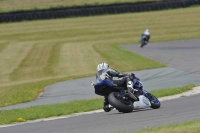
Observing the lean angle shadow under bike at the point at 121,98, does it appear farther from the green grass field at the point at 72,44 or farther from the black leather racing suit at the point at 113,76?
the green grass field at the point at 72,44

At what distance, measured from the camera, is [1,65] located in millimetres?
31781

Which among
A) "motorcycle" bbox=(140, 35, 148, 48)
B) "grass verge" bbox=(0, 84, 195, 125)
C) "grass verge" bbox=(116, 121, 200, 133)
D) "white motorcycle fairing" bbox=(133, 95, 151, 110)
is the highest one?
"grass verge" bbox=(116, 121, 200, 133)

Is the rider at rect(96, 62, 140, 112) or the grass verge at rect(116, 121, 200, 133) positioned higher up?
the rider at rect(96, 62, 140, 112)

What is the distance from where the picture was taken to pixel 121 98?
12.6 meters

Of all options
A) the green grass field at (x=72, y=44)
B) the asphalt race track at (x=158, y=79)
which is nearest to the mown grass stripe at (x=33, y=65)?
the green grass field at (x=72, y=44)

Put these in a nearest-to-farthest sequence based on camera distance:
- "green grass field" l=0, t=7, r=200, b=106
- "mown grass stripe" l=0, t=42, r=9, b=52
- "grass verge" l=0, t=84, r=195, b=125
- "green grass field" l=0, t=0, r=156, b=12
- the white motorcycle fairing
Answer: the white motorcycle fairing
"grass verge" l=0, t=84, r=195, b=125
"green grass field" l=0, t=7, r=200, b=106
"mown grass stripe" l=0, t=42, r=9, b=52
"green grass field" l=0, t=0, r=156, b=12

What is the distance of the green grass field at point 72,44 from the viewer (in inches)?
1031

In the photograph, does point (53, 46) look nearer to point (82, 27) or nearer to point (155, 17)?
point (82, 27)

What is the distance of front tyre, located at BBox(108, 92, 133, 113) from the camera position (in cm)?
1248

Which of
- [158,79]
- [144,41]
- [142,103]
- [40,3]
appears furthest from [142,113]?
[40,3]

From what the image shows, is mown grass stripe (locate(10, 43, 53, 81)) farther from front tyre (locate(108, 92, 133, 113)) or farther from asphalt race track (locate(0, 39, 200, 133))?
front tyre (locate(108, 92, 133, 113))

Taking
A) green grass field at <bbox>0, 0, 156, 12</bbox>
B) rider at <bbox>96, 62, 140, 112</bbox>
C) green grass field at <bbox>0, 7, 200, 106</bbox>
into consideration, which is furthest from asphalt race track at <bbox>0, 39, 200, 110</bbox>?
green grass field at <bbox>0, 0, 156, 12</bbox>

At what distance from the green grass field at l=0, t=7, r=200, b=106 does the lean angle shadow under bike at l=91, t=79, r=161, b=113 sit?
7172mm

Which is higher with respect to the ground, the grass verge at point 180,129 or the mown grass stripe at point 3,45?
the grass verge at point 180,129
